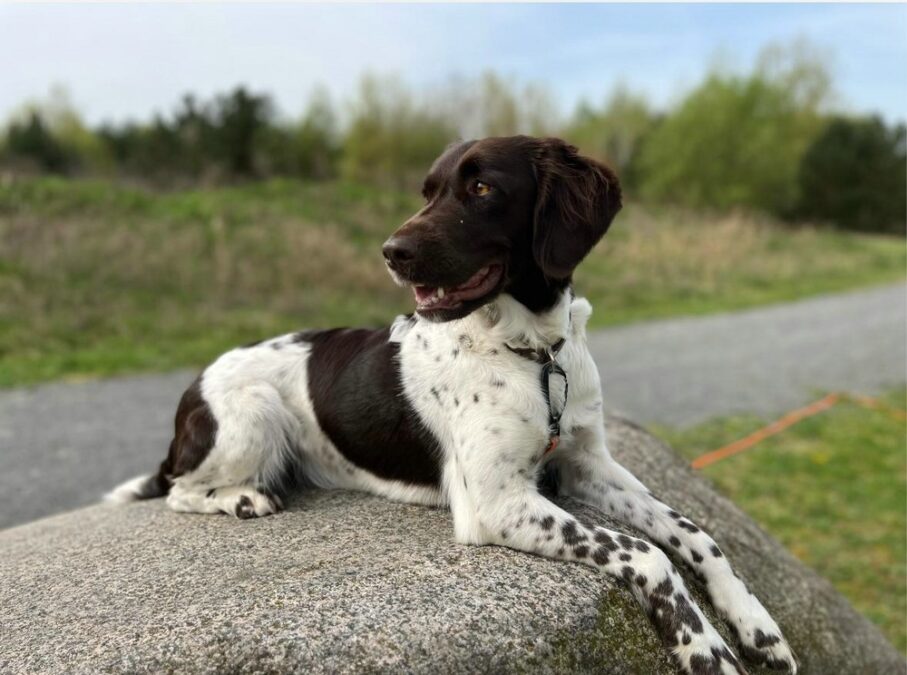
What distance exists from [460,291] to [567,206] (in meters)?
0.48

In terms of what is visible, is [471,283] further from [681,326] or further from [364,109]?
[364,109]

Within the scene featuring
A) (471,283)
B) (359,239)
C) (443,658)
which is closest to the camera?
(443,658)

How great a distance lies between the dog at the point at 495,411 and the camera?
2.67m

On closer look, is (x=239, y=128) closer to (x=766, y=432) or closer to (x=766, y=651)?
(x=766, y=432)

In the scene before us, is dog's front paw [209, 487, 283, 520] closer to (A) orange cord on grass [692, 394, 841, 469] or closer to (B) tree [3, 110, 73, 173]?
(A) orange cord on grass [692, 394, 841, 469]

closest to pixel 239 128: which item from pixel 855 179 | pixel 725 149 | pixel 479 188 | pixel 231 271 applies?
pixel 231 271

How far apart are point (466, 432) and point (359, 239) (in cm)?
1607

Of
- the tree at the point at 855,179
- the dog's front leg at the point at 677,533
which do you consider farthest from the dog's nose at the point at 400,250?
the tree at the point at 855,179

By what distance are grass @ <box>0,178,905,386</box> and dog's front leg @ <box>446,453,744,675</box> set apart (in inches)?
307

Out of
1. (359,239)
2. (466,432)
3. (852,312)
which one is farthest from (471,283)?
(359,239)

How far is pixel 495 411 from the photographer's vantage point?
284 centimetres

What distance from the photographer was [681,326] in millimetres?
13555

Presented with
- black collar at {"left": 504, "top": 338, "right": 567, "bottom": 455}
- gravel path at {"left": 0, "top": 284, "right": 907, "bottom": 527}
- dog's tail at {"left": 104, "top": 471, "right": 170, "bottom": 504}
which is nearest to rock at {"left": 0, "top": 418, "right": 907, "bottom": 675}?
black collar at {"left": 504, "top": 338, "right": 567, "bottom": 455}

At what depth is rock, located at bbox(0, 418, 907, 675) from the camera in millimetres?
2201
